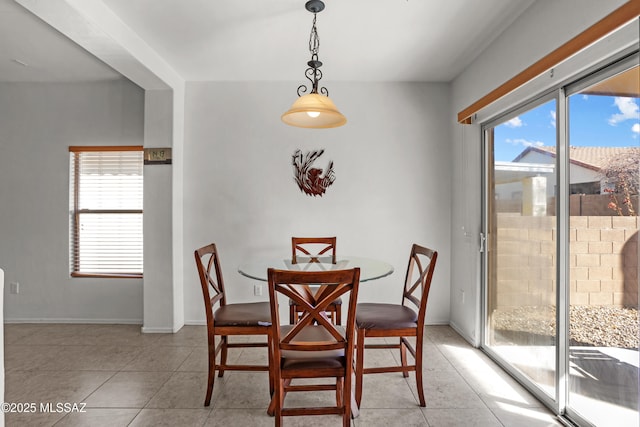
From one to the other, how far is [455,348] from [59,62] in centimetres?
448

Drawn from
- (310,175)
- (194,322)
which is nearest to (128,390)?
(194,322)

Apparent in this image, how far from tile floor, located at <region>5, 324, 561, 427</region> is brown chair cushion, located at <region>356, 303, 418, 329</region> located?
1.67 feet

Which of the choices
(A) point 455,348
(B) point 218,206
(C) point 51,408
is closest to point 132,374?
(C) point 51,408

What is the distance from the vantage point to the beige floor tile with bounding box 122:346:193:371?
9.25ft

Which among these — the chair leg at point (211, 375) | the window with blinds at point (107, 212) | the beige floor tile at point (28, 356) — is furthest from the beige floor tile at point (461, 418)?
the window with blinds at point (107, 212)

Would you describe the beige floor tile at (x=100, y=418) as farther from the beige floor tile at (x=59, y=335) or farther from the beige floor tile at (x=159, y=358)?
the beige floor tile at (x=59, y=335)

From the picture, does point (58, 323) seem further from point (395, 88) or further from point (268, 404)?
point (395, 88)

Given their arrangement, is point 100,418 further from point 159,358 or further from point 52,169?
point 52,169

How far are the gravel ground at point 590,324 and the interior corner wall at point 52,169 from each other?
145 inches

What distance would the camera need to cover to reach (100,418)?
215cm

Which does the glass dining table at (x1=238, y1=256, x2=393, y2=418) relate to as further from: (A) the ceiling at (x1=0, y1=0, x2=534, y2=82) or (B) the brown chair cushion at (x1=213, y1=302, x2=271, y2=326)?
(A) the ceiling at (x1=0, y1=0, x2=534, y2=82)

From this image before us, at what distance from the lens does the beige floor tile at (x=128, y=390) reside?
2.31 meters

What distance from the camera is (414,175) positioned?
3.86 m

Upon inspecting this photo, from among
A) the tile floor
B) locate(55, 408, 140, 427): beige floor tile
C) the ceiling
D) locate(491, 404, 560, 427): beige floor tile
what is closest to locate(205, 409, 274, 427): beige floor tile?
the tile floor
